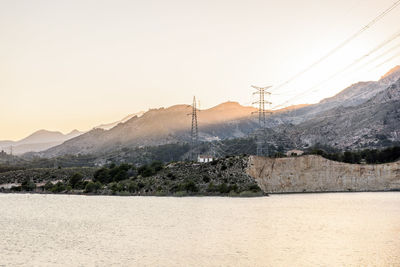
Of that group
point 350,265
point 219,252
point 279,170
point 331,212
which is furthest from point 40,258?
point 279,170

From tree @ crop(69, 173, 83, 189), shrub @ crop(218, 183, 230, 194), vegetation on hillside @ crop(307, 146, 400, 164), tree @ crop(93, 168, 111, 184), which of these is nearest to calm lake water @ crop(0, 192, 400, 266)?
shrub @ crop(218, 183, 230, 194)

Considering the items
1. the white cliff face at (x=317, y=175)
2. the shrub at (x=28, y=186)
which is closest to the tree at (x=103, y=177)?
the shrub at (x=28, y=186)

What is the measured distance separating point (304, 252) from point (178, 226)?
1471 cm

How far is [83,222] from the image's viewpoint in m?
42.9

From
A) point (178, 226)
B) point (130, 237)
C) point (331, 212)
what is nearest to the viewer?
point (130, 237)

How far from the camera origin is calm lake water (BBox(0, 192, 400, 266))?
2309cm

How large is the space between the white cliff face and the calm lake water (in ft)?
116

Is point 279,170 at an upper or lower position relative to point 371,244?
upper

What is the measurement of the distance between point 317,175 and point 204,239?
64980 millimetres

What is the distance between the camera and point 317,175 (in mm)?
89625

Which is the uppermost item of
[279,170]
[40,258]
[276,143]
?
[276,143]

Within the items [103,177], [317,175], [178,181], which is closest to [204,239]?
[178,181]

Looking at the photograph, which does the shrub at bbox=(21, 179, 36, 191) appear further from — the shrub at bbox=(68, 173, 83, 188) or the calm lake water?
the calm lake water

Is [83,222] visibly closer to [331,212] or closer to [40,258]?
[40,258]
